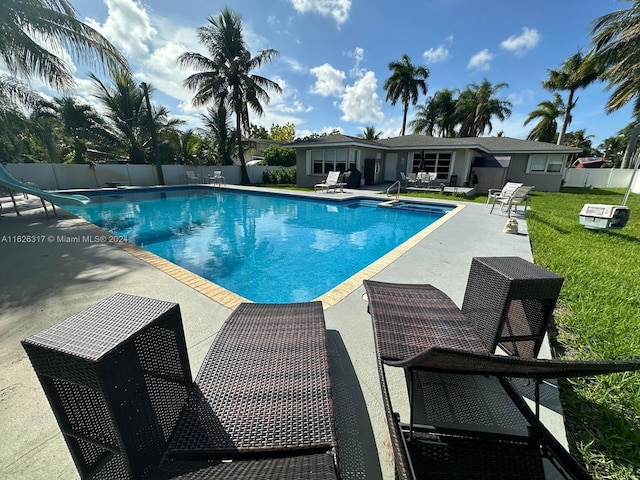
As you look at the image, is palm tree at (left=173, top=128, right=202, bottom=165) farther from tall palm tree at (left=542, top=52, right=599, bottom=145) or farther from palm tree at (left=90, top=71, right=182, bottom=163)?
tall palm tree at (left=542, top=52, right=599, bottom=145)

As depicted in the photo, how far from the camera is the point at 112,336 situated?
3.63 feet

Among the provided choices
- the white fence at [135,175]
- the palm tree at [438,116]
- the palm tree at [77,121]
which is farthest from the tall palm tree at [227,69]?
the palm tree at [438,116]

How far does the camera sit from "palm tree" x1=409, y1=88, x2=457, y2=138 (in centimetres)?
3114

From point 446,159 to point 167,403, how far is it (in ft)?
62.4

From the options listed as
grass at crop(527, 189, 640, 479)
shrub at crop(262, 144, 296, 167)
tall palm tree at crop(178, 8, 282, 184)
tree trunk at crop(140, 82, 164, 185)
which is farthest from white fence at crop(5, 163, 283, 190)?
grass at crop(527, 189, 640, 479)

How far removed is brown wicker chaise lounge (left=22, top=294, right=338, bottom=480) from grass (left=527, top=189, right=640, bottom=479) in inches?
64.9

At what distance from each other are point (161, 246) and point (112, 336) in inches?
269

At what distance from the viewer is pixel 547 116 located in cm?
2442

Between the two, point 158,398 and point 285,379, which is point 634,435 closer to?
point 285,379

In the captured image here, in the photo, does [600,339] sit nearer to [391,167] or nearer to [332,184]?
[332,184]

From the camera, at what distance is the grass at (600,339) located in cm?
156

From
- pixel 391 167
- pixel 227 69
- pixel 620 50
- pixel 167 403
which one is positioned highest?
pixel 620 50

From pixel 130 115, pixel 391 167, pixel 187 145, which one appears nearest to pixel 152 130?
pixel 130 115

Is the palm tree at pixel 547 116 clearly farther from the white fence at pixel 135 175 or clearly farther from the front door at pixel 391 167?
the front door at pixel 391 167
